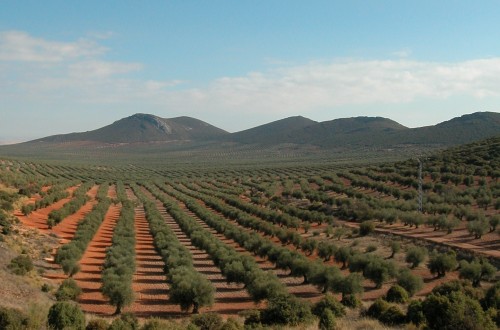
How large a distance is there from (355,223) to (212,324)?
35683 millimetres

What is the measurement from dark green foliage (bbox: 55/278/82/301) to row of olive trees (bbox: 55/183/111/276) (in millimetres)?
4366

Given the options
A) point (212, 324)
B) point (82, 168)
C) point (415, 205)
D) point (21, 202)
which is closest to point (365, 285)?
point (212, 324)

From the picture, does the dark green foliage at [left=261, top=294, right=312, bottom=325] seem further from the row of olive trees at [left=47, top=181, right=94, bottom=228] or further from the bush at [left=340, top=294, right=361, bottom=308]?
the row of olive trees at [left=47, top=181, right=94, bottom=228]

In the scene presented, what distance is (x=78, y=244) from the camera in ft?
119

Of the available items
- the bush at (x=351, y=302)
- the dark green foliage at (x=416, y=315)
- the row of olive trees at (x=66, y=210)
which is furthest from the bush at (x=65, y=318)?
the row of olive trees at (x=66, y=210)

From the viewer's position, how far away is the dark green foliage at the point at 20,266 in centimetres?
2538

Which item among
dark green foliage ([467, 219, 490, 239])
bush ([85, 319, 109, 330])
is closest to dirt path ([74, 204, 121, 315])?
bush ([85, 319, 109, 330])

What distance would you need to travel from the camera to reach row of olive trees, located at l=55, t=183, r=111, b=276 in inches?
1163

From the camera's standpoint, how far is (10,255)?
2848 centimetres

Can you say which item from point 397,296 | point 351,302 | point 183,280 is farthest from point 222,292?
point 397,296

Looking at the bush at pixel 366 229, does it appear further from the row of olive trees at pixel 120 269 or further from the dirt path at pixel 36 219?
the dirt path at pixel 36 219

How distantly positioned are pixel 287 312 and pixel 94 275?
57.1 ft

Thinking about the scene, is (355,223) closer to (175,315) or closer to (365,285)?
(365,285)

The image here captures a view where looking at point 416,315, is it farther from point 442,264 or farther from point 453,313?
point 442,264
